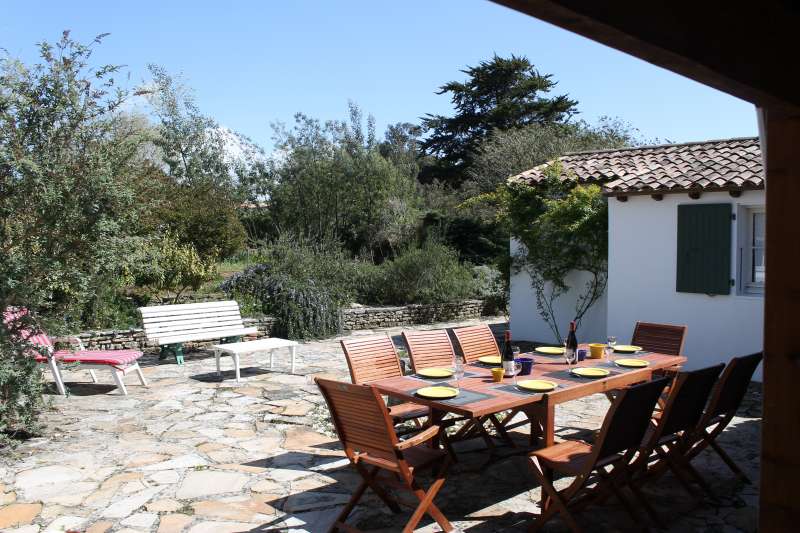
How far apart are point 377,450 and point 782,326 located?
246cm

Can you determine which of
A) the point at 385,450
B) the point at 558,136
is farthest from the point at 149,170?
the point at 558,136

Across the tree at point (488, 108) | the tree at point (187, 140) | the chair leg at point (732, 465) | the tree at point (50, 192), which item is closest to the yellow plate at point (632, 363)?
the chair leg at point (732, 465)

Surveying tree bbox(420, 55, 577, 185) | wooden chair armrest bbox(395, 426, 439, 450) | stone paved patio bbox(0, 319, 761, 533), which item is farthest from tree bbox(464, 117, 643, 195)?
wooden chair armrest bbox(395, 426, 439, 450)

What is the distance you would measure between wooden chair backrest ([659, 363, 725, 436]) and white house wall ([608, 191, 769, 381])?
183 inches

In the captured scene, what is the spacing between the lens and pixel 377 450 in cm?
413

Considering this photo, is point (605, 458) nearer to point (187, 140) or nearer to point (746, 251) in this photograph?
point (746, 251)

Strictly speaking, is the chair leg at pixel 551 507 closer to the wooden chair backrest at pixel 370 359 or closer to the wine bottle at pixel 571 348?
the wine bottle at pixel 571 348

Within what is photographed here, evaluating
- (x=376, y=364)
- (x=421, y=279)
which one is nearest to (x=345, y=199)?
(x=421, y=279)

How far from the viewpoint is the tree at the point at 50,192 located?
5895 mm

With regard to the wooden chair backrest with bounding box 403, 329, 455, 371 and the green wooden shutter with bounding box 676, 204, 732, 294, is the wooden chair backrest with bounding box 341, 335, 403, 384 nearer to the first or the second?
the wooden chair backrest with bounding box 403, 329, 455, 371

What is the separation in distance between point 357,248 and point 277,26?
39.1 feet

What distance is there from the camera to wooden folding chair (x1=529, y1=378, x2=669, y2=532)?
3.89 m

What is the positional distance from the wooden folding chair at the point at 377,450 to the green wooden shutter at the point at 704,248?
6052 millimetres

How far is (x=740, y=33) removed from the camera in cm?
184
